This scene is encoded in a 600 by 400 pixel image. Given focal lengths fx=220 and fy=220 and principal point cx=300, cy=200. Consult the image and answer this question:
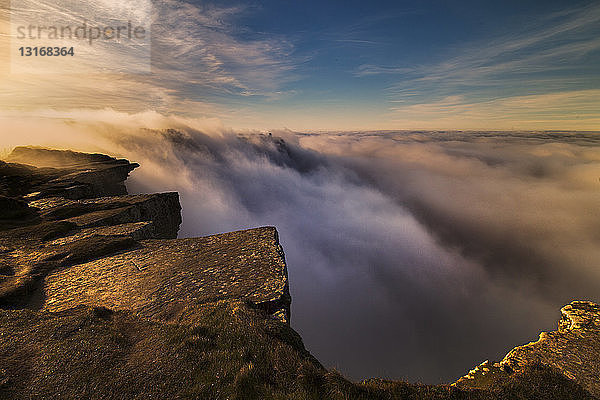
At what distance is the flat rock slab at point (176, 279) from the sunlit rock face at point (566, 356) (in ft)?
33.0

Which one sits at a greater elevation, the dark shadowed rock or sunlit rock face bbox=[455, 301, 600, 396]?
the dark shadowed rock

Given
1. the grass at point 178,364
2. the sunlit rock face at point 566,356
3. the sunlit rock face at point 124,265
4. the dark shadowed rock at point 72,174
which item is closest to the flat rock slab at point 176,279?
the sunlit rock face at point 124,265

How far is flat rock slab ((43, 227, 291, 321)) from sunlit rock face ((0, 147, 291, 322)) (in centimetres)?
5

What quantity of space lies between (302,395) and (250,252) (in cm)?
995

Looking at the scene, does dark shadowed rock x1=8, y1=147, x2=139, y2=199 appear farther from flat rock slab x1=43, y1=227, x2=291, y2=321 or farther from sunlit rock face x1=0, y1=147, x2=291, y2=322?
flat rock slab x1=43, y1=227, x2=291, y2=321

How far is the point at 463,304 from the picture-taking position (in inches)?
7594

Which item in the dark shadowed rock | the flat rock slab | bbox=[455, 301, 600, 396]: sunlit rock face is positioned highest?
the dark shadowed rock

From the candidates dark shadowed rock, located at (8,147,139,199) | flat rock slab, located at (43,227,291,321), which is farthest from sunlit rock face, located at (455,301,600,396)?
dark shadowed rock, located at (8,147,139,199)

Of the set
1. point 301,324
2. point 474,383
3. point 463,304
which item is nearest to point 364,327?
point 301,324

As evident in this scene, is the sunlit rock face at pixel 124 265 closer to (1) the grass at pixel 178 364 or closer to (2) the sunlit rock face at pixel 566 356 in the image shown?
(1) the grass at pixel 178 364

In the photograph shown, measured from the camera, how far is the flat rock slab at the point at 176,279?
417 inches

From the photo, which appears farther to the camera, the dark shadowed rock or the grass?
the dark shadowed rock

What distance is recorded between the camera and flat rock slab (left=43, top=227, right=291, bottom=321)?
10.6 meters

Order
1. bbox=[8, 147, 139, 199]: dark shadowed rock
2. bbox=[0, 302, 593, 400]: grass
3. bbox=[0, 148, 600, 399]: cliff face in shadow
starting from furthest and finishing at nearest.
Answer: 1. bbox=[8, 147, 139, 199]: dark shadowed rock
2. bbox=[0, 148, 600, 399]: cliff face in shadow
3. bbox=[0, 302, 593, 400]: grass
